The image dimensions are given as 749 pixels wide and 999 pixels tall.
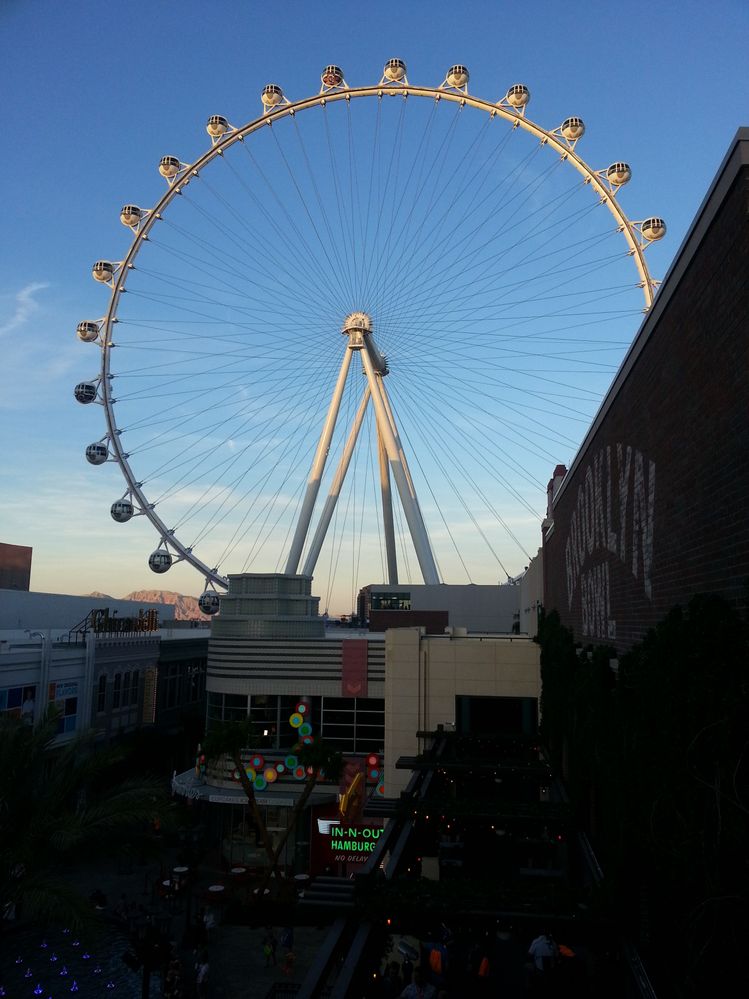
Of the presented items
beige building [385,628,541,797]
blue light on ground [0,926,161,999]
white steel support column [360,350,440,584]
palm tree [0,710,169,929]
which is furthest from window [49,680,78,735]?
palm tree [0,710,169,929]

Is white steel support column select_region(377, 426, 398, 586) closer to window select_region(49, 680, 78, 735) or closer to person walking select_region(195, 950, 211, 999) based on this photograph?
window select_region(49, 680, 78, 735)

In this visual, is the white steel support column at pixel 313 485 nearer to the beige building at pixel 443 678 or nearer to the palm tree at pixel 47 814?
the beige building at pixel 443 678

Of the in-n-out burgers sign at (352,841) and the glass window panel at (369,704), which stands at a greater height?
the glass window panel at (369,704)

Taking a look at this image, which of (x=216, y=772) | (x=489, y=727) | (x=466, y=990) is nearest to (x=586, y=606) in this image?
(x=466, y=990)

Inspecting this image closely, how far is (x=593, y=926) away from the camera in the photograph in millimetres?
10125

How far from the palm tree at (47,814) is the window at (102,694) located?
925 inches

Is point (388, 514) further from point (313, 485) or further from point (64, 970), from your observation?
point (64, 970)

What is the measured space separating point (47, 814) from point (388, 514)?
3015 cm

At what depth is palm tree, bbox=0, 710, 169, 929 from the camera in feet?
51.1

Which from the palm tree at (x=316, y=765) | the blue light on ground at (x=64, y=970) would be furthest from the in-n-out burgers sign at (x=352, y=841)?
the blue light on ground at (x=64, y=970)

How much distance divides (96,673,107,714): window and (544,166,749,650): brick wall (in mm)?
33985

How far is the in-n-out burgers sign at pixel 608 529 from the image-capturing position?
1099 centimetres

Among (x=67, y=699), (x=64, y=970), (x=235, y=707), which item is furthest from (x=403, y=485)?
(x=64, y=970)

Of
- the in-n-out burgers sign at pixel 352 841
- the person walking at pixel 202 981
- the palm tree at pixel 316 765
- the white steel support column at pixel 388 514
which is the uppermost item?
the white steel support column at pixel 388 514
